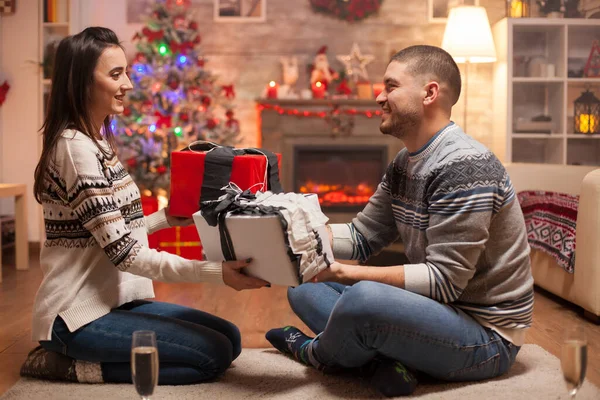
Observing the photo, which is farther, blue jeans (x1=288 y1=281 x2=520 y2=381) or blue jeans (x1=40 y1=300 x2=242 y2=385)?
blue jeans (x1=40 y1=300 x2=242 y2=385)

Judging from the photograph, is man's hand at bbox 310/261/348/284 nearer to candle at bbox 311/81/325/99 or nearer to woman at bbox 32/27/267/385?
woman at bbox 32/27/267/385

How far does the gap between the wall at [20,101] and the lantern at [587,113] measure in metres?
4.23

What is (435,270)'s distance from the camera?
193 centimetres

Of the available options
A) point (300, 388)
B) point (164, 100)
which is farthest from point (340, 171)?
point (300, 388)

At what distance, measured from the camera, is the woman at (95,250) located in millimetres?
1996

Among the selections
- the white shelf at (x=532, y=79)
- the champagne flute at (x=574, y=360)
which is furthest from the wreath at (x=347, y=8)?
the champagne flute at (x=574, y=360)

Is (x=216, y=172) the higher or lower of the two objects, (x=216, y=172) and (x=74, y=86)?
the lower

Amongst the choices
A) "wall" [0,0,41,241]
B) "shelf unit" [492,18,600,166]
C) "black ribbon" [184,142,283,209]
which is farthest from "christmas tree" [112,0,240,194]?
"black ribbon" [184,142,283,209]

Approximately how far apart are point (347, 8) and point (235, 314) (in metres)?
3.63

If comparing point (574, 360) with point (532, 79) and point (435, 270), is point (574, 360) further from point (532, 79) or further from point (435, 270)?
point (532, 79)

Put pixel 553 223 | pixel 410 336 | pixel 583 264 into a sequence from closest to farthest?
pixel 410 336 → pixel 583 264 → pixel 553 223

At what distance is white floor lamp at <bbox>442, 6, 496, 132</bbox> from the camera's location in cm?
557

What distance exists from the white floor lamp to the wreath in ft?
2.43

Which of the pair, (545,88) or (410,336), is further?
(545,88)
